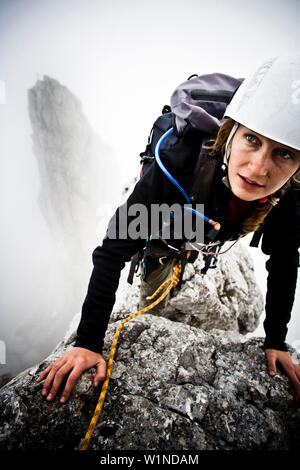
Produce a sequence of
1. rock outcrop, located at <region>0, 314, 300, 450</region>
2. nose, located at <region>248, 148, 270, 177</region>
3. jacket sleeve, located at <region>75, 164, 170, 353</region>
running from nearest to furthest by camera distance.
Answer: rock outcrop, located at <region>0, 314, 300, 450</region>, nose, located at <region>248, 148, 270, 177</region>, jacket sleeve, located at <region>75, 164, 170, 353</region>

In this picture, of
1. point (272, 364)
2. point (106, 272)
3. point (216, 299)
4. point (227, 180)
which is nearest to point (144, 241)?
point (106, 272)

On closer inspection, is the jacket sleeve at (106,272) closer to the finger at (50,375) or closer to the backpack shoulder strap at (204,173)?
the finger at (50,375)

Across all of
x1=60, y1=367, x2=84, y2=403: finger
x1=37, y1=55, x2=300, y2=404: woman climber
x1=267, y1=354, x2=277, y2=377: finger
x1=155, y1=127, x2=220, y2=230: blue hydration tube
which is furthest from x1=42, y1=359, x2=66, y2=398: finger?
x1=267, y1=354, x2=277, y2=377: finger

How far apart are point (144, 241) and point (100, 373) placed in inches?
41.8

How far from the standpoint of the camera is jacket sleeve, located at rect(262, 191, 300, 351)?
1.64 m

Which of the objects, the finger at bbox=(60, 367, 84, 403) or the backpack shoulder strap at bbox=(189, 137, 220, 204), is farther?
the backpack shoulder strap at bbox=(189, 137, 220, 204)

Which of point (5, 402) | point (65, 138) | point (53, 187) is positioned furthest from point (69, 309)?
point (5, 402)

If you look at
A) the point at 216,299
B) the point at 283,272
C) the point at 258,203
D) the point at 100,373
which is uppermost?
the point at 258,203

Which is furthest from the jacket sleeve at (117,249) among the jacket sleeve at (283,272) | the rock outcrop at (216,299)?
the rock outcrop at (216,299)

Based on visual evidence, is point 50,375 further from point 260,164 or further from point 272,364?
point 260,164

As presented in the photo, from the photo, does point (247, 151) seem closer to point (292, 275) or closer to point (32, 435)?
point (292, 275)

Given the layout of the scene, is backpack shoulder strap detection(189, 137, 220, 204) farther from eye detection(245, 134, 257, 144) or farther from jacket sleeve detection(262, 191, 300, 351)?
jacket sleeve detection(262, 191, 300, 351)

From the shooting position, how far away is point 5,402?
3.74 feet

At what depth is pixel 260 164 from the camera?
47.7 inches
